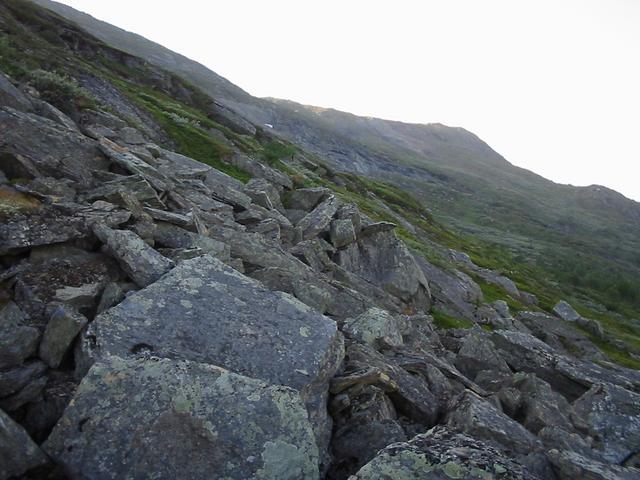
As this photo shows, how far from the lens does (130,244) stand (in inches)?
455

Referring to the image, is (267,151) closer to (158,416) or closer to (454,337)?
(454,337)

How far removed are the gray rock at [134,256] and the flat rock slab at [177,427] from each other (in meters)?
3.42

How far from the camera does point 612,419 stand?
1535 centimetres

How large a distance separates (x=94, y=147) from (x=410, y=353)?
14190 millimetres

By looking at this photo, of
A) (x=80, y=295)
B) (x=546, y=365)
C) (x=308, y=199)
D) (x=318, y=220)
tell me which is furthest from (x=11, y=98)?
(x=546, y=365)

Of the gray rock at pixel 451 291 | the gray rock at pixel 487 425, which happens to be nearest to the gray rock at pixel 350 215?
the gray rock at pixel 451 291

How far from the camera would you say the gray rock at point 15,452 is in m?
6.50

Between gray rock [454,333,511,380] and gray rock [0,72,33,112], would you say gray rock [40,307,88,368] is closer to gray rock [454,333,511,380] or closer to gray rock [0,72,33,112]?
gray rock [0,72,33,112]

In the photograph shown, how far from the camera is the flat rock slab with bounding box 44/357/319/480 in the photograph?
276 inches

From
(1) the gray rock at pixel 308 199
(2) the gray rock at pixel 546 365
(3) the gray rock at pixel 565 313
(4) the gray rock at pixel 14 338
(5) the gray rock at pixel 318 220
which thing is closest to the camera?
(4) the gray rock at pixel 14 338

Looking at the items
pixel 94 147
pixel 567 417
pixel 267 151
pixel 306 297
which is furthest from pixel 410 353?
pixel 267 151

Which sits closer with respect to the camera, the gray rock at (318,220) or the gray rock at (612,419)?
the gray rock at (612,419)

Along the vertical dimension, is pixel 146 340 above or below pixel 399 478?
below

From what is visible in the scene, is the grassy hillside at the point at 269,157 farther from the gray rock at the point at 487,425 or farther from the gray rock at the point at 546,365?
the gray rock at the point at 487,425
